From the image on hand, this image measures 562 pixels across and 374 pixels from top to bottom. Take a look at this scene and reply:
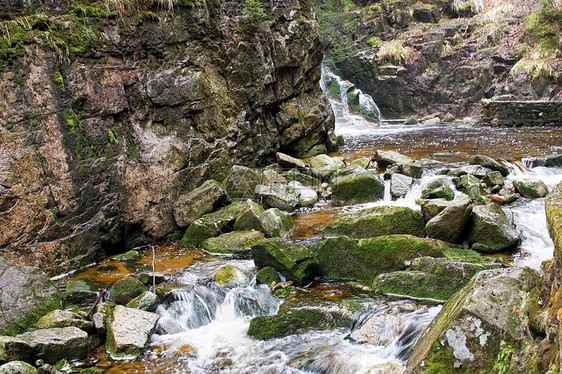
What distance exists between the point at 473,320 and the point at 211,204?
6.84m

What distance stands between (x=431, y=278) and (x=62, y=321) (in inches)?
178

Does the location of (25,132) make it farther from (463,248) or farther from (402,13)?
(402,13)

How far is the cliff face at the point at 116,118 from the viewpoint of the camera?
6148 millimetres

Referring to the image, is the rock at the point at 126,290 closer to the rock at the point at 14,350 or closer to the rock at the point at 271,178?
the rock at the point at 14,350

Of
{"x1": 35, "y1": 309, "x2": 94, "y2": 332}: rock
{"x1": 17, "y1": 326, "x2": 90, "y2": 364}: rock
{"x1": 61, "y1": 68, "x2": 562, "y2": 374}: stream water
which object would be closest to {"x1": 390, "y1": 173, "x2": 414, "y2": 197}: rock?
{"x1": 61, "y1": 68, "x2": 562, "y2": 374}: stream water

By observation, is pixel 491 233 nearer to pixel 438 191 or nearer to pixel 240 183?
pixel 438 191

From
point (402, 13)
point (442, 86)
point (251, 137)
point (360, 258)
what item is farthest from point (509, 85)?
point (360, 258)

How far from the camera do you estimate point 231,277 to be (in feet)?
18.8

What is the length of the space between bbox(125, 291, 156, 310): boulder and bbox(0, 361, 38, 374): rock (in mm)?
1427

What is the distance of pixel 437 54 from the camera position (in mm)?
24219

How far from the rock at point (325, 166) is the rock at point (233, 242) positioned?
13.3 feet

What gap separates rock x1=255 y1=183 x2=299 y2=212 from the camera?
29.4ft

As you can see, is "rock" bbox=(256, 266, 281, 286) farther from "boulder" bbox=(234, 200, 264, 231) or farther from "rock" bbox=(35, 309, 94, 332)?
"rock" bbox=(35, 309, 94, 332)

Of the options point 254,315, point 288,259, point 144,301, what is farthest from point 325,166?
point 144,301
